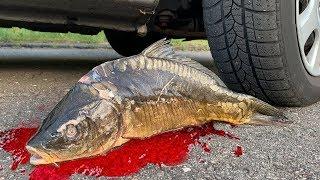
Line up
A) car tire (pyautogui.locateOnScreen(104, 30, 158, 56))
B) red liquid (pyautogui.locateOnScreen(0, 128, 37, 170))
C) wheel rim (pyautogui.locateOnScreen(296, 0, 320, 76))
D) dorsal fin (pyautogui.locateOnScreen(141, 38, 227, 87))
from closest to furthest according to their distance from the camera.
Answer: red liquid (pyautogui.locateOnScreen(0, 128, 37, 170)) → dorsal fin (pyautogui.locateOnScreen(141, 38, 227, 87)) → wheel rim (pyautogui.locateOnScreen(296, 0, 320, 76)) → car tire (pyautogui.locateOnScreen(104, 30, 158, 56))

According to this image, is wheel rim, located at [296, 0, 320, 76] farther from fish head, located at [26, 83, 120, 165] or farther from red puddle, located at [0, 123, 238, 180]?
fish head, located at [26, 83, 120, 165]

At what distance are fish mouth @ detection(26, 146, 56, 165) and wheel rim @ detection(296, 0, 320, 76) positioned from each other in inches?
59.2

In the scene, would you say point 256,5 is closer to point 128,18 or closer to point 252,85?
point 252,85

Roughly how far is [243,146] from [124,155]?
0.50m

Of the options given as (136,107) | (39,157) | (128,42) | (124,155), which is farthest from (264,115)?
(128,42)

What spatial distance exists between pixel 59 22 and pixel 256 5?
1.13m

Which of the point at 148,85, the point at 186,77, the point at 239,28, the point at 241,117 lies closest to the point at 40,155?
the point at 148,85

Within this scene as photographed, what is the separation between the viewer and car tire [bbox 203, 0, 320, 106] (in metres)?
2.48

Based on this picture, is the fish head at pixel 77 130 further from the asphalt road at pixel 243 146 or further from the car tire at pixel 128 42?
the car tire at pixel 128 42

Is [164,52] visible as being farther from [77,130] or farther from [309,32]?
[309,32]

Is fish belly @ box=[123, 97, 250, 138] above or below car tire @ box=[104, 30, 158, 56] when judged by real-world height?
above

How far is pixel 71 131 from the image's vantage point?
1.80 meters

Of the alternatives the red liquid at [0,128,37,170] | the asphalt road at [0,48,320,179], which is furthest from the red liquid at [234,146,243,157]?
the red liquid at [0,128,37,170]

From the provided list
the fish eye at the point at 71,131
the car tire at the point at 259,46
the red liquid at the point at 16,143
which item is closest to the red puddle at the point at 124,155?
the red liquid at the point at 16,143
